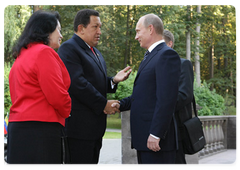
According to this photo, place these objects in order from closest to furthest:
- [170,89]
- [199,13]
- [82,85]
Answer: [170,89] → [82,85] → [199,13]

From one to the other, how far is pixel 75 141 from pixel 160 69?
1.12m

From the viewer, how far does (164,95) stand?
2.69 metres

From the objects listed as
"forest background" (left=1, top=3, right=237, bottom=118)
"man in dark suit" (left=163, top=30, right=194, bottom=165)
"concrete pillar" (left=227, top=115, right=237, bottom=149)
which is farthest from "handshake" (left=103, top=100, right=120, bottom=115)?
"forest background" (left=1, top=3, right=237, bottom=118)

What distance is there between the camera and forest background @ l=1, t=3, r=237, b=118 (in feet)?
46.6

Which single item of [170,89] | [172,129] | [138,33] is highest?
[138,33]

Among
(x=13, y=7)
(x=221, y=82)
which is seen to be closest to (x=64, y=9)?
(x=13, y=7)

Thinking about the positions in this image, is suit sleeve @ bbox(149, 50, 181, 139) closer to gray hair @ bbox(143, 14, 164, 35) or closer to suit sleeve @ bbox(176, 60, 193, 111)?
gray hair @ bbox(143, 14, 164, 35)

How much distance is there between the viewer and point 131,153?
15.7 feet

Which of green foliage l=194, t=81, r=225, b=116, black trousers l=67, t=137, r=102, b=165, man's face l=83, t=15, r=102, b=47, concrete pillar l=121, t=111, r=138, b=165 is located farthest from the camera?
green foliage l=194, t=81, r=225, b=116

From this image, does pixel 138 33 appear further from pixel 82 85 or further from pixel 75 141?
pixel 75 141

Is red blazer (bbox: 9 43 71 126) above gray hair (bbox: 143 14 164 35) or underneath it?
underneath

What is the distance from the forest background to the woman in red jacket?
32.2ft

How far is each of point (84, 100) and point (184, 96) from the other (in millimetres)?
1015

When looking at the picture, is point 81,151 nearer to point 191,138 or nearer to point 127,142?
point 191,138
